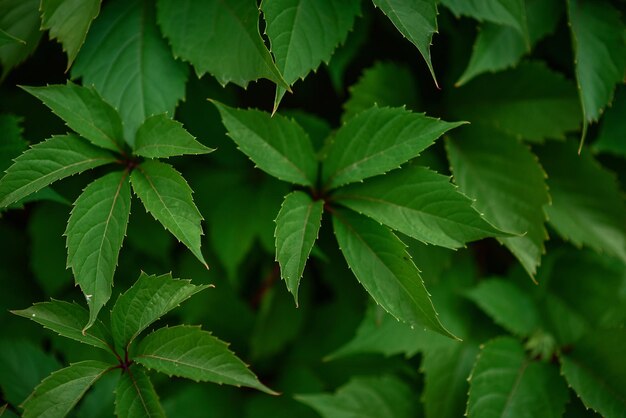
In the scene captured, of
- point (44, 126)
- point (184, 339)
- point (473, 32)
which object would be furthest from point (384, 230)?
point (44, 126)

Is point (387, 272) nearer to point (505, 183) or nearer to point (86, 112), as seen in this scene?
point (505, 183)

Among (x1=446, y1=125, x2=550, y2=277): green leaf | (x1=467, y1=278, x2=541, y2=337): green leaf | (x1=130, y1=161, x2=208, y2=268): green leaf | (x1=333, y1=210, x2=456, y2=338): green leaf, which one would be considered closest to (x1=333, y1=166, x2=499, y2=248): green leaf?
(x1=333, y1=210, x2=456, y2=338): green leaf

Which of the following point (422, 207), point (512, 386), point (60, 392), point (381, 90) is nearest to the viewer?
point (60, 392)

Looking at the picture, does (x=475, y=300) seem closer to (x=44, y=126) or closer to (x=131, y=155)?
(x=131, y=155)

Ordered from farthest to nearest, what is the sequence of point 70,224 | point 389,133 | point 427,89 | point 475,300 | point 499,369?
point 427,89
point 475,300
point 499,369
point 389,133
point 70,224

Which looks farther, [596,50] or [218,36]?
[596,50]

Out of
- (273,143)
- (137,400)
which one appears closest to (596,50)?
(273,143)

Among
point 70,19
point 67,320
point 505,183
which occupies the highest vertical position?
point 70,19
